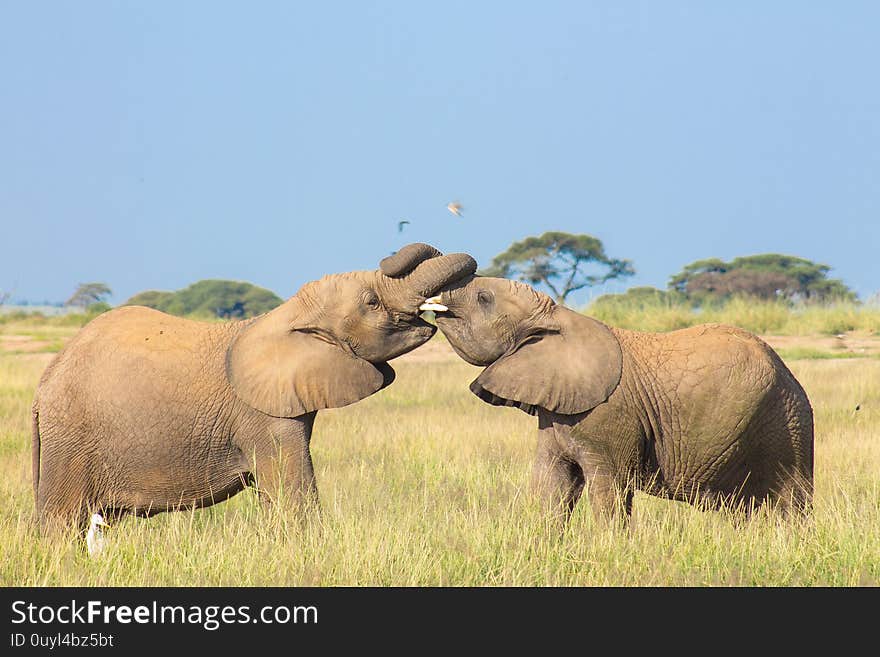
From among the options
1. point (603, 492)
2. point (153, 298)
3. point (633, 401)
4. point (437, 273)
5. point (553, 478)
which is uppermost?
point (153, 298)

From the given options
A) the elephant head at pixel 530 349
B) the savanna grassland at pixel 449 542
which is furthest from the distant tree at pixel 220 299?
the elephant head at pixel 530 349

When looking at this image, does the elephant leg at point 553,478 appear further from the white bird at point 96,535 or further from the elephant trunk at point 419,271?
the white bird at point 96,535

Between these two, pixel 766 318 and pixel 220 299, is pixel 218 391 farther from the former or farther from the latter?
pixel 220 299

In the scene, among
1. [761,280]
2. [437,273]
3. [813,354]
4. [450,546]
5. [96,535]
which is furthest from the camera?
[761,280]

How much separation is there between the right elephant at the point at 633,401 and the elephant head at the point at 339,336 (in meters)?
0.16

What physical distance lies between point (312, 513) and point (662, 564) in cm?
182

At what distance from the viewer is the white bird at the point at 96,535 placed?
23.3ft

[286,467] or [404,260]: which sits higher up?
[404,260]

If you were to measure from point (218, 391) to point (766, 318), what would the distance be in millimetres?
15143

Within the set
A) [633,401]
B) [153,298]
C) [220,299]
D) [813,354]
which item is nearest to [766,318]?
[813,354]

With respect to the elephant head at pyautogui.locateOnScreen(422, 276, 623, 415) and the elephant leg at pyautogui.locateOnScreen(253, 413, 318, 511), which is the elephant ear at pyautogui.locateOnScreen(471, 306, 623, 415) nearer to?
the elephant head at pyautogui.locateOnScreen(422, 276, 623, 415)

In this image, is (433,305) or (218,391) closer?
(433,305)

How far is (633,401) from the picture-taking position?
23.7 feet

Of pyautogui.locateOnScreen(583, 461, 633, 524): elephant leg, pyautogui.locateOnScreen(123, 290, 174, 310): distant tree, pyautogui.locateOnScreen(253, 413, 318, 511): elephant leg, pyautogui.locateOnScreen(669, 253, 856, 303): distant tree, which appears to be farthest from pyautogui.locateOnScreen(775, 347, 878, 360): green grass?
pyautogui.locateOnScreen(123, 290, 174, 310): distant tree
